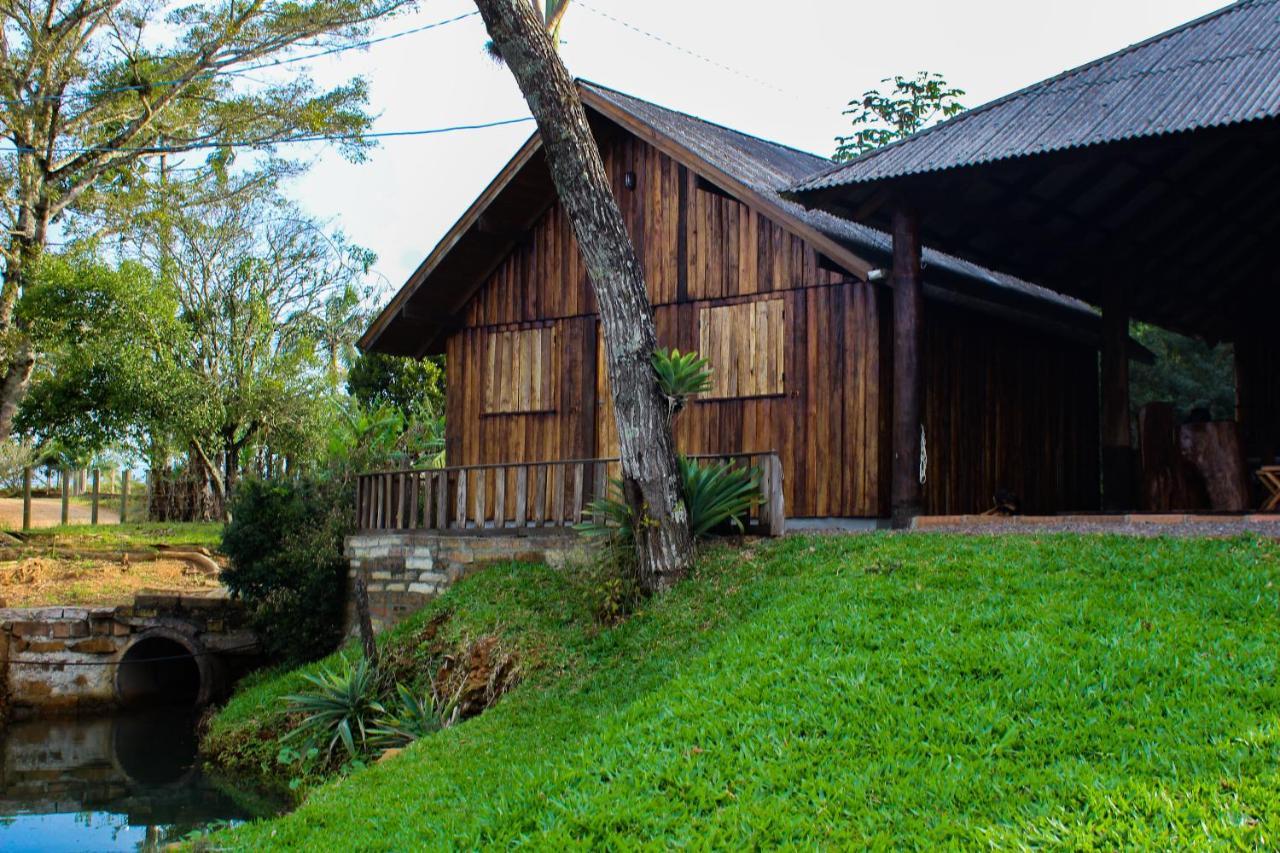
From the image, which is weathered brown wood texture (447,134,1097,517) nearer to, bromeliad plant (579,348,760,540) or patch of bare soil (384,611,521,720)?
bromeliad plant (579,348,760,540)

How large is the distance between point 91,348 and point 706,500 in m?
16.1

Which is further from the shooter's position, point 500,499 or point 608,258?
point 500,499

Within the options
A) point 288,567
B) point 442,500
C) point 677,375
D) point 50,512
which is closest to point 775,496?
point 677,375

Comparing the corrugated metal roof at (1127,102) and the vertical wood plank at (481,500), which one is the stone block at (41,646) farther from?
the corrugated metal roof at (1127,102)

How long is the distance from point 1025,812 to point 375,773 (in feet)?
18.6

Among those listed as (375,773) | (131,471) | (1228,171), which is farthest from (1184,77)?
(131,471)

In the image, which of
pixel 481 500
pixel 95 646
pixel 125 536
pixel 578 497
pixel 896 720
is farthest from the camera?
pixel 125 536

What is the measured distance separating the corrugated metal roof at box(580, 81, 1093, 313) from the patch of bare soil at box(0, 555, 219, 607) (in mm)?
12004

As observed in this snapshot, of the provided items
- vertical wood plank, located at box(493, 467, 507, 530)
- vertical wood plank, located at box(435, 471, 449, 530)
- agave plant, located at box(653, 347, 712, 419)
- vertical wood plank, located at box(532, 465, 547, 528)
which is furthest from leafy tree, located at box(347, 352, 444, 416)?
agave plant, located at box(653, 347, 712, 419)

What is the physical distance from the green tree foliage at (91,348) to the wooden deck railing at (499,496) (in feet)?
30.8

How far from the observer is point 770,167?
1759cm

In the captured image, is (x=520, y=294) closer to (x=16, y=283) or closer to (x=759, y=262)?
(x=759, y=262)

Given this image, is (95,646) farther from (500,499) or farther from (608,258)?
(608,258)

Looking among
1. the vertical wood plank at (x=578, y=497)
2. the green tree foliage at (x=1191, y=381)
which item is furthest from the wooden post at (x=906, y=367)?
the green tree foliage at (x=1191, y=381)
